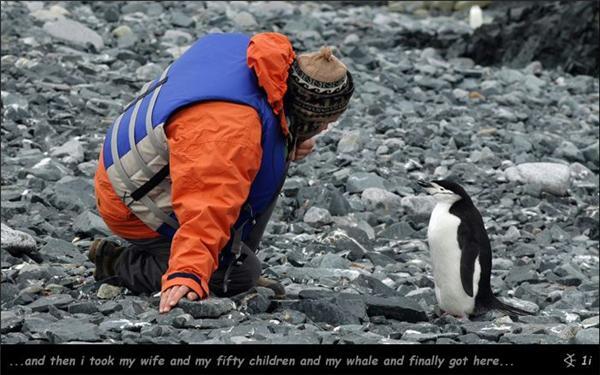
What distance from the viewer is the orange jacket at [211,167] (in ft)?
14.8

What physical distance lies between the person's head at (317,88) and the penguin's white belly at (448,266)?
3.92ft

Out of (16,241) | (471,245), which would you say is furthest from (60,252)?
(471,245)

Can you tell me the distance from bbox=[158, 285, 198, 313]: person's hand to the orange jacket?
0.07ft

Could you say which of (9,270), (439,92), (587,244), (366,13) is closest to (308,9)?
(366,13)

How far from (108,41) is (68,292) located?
7050 mm

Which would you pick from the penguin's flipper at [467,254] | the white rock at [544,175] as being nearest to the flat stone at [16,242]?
the penguin's flipper at [467,254]

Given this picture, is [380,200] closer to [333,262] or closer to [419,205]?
[419,205]

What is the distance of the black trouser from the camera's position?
5031 millimetres

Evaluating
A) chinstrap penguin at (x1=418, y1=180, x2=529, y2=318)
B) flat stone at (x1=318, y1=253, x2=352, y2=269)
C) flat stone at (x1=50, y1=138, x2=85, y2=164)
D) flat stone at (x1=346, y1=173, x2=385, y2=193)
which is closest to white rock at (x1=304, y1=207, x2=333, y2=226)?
flat stone at (x1=346, y1=173, x2=385, y2=193)

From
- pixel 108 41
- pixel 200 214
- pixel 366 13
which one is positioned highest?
pixel 200 214

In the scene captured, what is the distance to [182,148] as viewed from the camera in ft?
14.9

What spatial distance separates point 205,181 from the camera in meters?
4.52

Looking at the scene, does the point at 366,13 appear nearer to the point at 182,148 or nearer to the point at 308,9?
the point at 308,9

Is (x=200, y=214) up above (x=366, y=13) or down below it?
above
